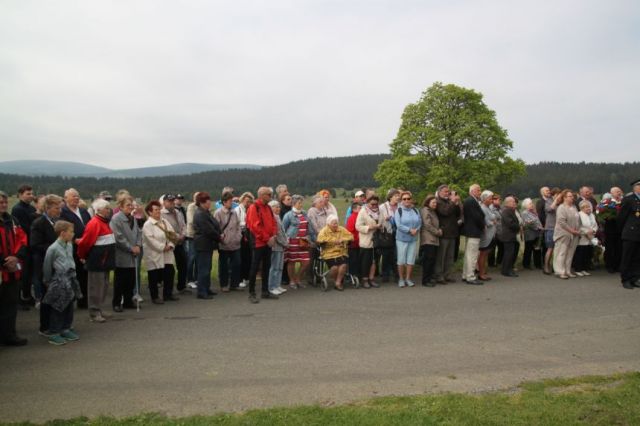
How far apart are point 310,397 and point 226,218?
606cm

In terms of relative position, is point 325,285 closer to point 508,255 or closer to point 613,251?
point 508,255

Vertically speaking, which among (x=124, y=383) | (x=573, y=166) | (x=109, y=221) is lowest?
(x=124, y=383)

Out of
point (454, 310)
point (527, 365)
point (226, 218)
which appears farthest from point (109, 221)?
point (527, 365)

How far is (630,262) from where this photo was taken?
10070 millimetres

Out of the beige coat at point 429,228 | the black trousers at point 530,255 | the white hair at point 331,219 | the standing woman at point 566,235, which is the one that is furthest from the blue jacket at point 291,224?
the standing woman at point 566,235

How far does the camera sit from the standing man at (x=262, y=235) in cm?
912

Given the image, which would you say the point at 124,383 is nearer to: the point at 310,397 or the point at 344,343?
the point at 310,397

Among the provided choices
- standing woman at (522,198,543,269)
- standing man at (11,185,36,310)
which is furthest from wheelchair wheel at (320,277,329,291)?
standing man at (11,185,36,310)

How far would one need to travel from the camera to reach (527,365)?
554 centimetres

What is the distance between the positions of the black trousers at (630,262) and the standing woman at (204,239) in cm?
909

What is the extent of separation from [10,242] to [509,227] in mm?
10558

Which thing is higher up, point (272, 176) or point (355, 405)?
point (272, 176)

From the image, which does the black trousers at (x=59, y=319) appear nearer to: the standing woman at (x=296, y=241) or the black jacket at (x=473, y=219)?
the standing woman at (x=296, y=241)

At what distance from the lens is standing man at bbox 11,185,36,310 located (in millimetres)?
8484
